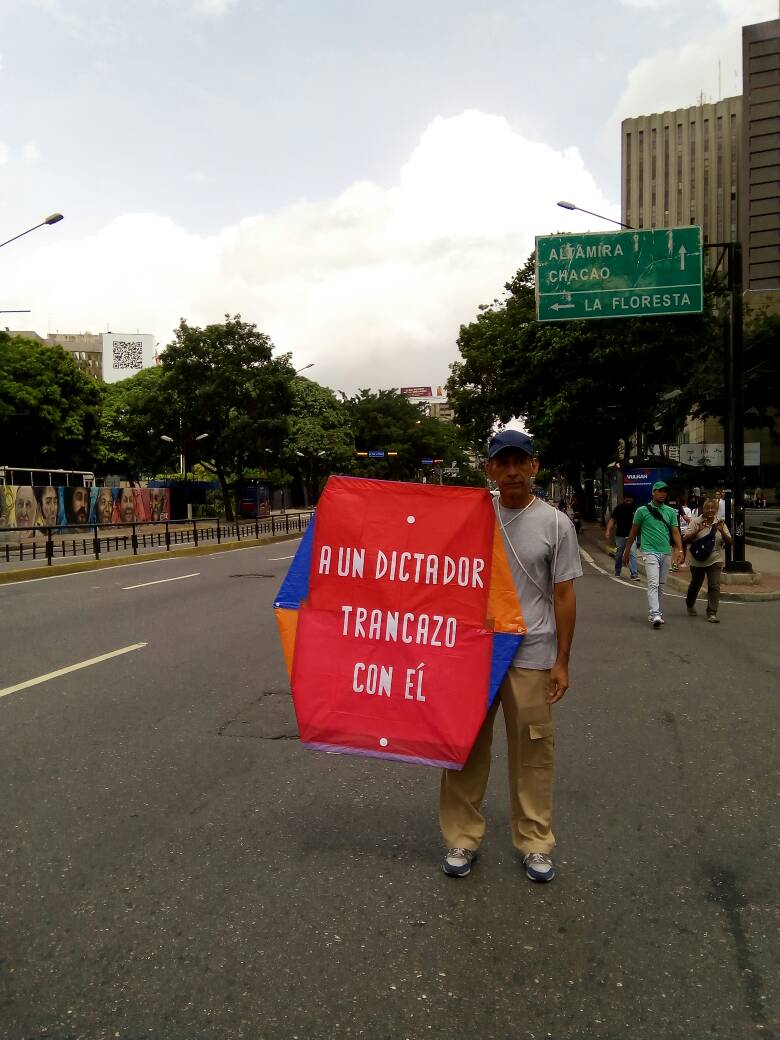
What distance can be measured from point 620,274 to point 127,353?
125 meters

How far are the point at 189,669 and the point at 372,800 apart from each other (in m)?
3.81

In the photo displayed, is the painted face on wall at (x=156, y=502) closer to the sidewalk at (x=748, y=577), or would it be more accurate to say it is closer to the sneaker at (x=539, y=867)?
the sidewalk at (x=748, y=577)

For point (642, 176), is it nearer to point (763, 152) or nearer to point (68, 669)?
point (763, 152)

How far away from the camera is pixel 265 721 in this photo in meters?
5.95

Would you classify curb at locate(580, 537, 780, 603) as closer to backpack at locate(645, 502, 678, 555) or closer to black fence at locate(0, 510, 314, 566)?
backpack at locate(645, 502, 678, 555)

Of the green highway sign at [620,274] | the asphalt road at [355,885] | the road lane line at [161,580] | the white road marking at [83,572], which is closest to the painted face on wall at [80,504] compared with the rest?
the white road marking at [83,572]

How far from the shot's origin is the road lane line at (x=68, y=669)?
6879 millimetres

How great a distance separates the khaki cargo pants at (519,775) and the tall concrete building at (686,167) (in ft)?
446

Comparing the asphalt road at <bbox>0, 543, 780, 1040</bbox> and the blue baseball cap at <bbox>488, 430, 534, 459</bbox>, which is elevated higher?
the blue baseball cap at <bbox>488, 430, 534, 459</bbox>

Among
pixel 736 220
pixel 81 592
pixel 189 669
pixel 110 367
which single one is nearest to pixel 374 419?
pixel 110 367

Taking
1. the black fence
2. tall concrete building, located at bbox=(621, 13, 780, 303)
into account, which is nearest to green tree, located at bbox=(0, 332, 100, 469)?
the black fence

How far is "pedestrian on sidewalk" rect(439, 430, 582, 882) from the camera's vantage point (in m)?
3.52

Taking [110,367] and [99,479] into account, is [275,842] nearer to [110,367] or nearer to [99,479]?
[99,479]

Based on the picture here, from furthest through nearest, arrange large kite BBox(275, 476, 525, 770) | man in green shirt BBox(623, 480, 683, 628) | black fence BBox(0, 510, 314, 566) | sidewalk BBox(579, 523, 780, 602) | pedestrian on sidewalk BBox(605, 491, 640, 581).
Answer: black fence BBox(0, 510, 314, 566) → pedestrian on sidewalk BBox(605, 491, 640, 581) → sidewalk BBox(579, 523, 780, 602) → man in green shirt BBox(623, 480, 683, 628) → large kite BBox(275, 476, 525, 770)
